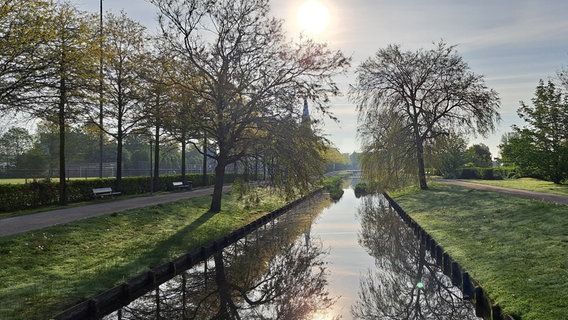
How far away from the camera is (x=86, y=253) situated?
12352 millimetres

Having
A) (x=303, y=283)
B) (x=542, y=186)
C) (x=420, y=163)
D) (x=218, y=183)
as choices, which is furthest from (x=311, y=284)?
(x=542, y=186)

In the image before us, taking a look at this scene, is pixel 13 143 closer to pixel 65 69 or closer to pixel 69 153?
pixel 69 153

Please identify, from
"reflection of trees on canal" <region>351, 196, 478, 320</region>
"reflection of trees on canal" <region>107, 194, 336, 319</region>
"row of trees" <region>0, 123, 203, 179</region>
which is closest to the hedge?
"reflection of trees on canal" <region>107, 194, 336, 319</region>

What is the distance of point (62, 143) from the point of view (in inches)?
897

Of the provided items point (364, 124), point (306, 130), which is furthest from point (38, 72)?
point (364, 124)

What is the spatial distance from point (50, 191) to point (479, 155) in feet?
194

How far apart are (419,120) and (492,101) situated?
554 centimetres

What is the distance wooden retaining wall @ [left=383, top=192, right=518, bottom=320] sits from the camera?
8.30 meters

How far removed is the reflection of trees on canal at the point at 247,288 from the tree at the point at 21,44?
9.71m

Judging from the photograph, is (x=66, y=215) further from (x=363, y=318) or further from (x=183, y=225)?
(x=363, y=318)

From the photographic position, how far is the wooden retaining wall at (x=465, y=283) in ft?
27.2

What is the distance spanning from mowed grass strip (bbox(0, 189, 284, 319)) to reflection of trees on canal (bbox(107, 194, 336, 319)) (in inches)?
39.3

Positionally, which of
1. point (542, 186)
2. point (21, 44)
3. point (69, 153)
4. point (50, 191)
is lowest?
point (542, 186)

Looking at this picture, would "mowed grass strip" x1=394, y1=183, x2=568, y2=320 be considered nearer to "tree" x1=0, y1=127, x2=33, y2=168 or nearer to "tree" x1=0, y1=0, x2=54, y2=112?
"tree" x1=0, y1=0, x2=54, y2=112
